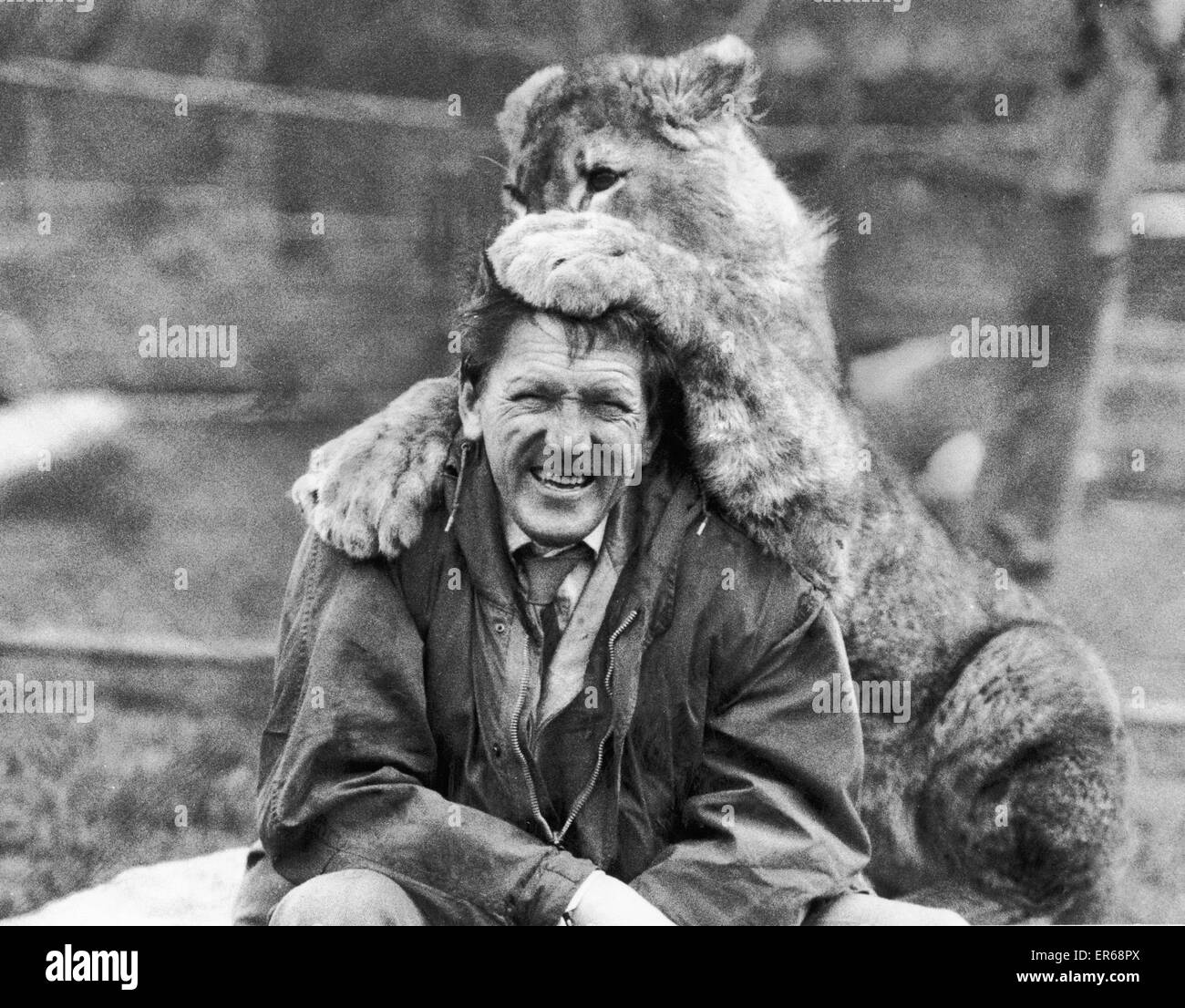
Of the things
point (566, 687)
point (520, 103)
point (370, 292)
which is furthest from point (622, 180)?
point (566, 687)

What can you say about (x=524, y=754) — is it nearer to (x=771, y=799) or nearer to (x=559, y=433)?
(x=771, y=799)

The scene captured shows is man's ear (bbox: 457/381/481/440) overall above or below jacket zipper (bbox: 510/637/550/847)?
above

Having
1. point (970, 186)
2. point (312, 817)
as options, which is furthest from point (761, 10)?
point (312, 817)

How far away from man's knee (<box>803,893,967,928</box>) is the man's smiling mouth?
1.11 metres

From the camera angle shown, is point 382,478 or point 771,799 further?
point 382,478

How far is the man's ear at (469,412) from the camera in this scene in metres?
3.91

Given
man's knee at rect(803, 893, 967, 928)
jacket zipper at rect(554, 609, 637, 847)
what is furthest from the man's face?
man's knee at rect(803, 893, 967, 928)

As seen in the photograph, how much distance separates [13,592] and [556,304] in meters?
1.96

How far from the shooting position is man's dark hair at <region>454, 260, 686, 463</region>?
12.5ft

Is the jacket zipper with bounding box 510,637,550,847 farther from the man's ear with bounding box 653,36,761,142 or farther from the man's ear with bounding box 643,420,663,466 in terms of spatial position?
the man's ear with bounding box 653,36,761,142

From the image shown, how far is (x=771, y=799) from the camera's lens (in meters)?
3.69

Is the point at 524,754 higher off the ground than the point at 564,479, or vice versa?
the point at 564,479

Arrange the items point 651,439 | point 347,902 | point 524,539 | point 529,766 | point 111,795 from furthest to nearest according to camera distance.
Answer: point 111,795, point 651,439, point 524,539, point 529,766, point 347,902

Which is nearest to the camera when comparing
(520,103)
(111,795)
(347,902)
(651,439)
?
(347,902)
